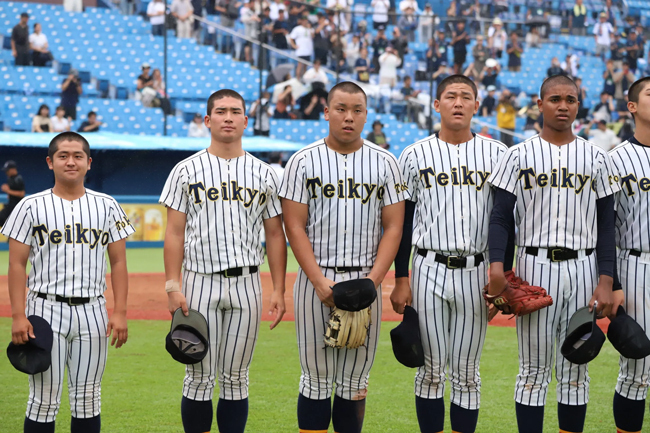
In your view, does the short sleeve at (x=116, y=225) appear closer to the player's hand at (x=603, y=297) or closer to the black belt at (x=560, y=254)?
the black belt at (x=560, y=254)

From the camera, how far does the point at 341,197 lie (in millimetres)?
4160

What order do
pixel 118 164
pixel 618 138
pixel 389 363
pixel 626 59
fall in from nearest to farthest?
pixel 389 363
pixel 118 164
pixel 618 138
pixel 626 59

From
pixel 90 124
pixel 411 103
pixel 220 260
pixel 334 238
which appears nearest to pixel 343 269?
pixel 334 238

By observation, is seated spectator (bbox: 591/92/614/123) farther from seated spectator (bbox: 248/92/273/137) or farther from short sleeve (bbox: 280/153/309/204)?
short sleeve (bbox: 280/153/309/204)


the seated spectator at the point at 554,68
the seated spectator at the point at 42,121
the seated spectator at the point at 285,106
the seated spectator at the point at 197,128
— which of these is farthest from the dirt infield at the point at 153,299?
the seated spectator at the point at 554,68

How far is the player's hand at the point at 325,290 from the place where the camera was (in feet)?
13.2

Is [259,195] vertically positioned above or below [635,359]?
above

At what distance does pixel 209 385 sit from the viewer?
4.14 m

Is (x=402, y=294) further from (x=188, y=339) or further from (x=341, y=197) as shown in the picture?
(x=188, y=339)

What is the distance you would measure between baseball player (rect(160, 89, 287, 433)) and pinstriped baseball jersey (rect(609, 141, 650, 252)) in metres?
1.96

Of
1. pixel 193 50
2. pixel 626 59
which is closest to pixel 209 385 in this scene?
pixel 193 50

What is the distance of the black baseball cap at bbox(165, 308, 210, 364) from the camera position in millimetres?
3893

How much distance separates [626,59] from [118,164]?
15651mm

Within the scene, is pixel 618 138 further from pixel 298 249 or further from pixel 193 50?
pixel 298 249
